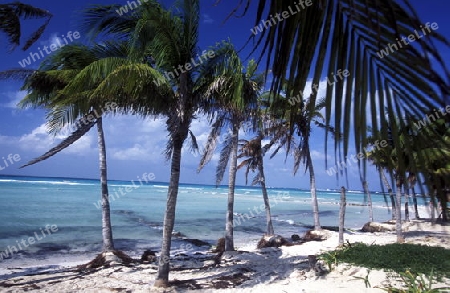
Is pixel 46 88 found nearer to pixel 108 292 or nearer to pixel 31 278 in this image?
pixel 31 278

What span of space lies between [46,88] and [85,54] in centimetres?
408

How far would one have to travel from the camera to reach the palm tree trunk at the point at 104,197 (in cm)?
1283

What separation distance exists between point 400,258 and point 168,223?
Result: 6294mm

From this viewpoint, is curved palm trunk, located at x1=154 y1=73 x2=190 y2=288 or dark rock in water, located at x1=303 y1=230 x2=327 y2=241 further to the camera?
dark rock in water, located at x1=303 y1=230 x2=327 y2=241

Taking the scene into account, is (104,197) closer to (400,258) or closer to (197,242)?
(197,242)

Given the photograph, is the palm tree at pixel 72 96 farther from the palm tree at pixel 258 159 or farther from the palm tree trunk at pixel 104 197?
Result: the palm tree at pixel 258 159

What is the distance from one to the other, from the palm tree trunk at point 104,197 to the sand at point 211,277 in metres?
1.57

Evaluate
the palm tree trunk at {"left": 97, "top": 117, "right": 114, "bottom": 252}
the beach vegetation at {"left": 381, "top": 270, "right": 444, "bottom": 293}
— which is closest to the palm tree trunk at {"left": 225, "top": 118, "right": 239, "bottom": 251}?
the palm tree trunk at {"left": 97, "top": 117, "right": 114, "bottom": 252}

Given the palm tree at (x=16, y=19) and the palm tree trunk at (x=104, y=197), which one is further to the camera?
the palm tree trunk at (x=104, y=197)

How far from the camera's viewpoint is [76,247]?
17016 millimetres

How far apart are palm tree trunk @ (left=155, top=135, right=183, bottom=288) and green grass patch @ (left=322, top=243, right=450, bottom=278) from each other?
15.0ft

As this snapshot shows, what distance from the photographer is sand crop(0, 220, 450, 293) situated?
25.9ft

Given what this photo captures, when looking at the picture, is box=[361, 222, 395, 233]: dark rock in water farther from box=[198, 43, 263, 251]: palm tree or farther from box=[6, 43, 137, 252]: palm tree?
box=[6, 43, 137, 252]: palm tree

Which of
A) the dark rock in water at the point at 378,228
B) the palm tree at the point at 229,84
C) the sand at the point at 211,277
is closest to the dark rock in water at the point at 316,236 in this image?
the sand at the point at 211,277
